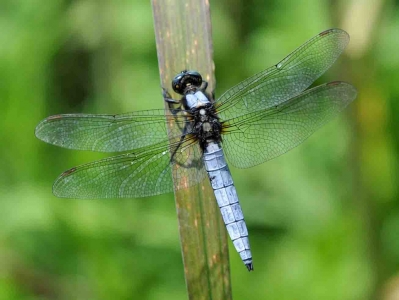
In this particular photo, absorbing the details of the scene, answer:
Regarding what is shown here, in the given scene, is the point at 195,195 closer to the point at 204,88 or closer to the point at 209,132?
the point at 209,132

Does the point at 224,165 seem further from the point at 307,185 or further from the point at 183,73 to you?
the point at 307,185

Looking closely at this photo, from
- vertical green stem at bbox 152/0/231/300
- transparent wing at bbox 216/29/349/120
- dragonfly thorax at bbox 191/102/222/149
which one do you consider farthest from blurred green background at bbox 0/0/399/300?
vertical green stem at bbox 152/0/231/300

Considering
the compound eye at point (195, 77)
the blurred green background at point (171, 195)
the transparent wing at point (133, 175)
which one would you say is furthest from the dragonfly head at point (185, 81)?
the blurred green background at point (171, 195)

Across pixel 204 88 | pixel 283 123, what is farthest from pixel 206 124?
pixel 283 123

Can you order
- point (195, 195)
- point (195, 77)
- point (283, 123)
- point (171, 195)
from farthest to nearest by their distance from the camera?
1. point (171, 195)
2. point (283, 123)
3. point (195, 77)
4. point (195, 195)

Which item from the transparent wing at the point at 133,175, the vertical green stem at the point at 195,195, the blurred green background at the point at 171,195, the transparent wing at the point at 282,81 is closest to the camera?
the vertical green stem at the point at 195,195

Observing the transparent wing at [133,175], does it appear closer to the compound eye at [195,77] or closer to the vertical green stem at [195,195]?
the vertical green stem at [195,195]
